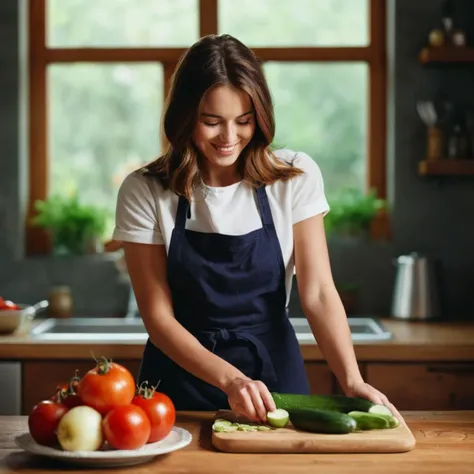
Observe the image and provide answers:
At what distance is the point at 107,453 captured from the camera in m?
1.68

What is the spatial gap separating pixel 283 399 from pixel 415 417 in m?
0.33

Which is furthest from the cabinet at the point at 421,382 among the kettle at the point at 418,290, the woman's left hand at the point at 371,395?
the woman's left hand at the point at 371,395

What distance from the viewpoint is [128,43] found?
4090mm

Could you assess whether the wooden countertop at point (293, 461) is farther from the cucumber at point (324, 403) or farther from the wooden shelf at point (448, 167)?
the wooden shelf at point (448, 167)

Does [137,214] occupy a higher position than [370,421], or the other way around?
[137,214]

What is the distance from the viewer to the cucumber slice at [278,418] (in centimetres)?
188

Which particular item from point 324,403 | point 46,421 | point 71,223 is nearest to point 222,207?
point 324,403

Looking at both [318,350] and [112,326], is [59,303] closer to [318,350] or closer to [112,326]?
[112,326]

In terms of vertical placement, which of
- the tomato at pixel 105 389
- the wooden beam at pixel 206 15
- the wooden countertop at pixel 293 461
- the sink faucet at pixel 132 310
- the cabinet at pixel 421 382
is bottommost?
the cabinet at pixel 421 382

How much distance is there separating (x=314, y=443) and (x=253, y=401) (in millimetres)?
165

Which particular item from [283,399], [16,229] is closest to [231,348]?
[283,399]

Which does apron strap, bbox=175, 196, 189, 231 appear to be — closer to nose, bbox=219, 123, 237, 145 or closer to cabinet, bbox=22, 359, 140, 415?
nose, bbox=219, 123, 237, 145

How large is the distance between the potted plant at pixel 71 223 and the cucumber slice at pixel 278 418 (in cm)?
226

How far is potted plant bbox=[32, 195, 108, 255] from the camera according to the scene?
3973 mm
